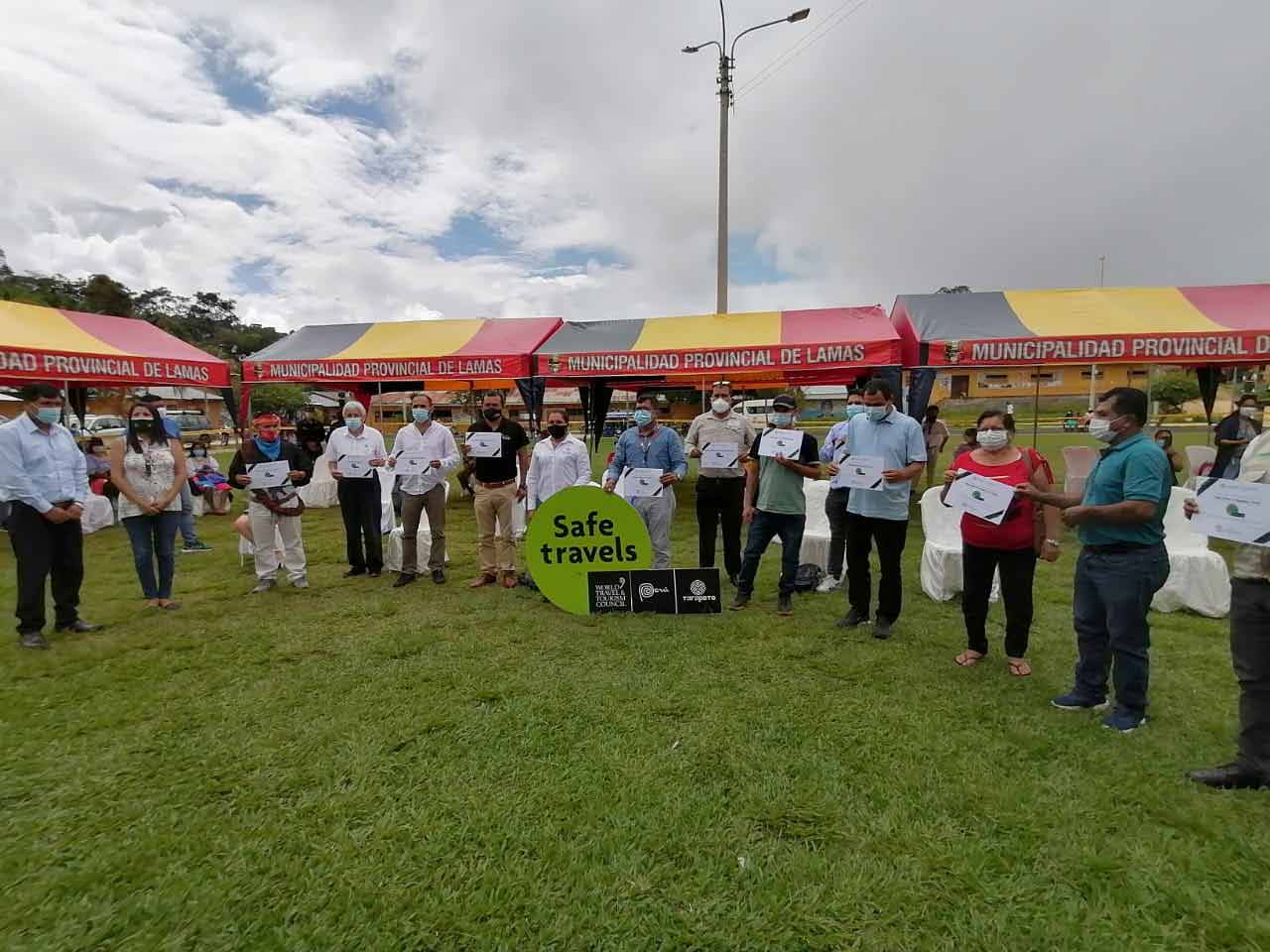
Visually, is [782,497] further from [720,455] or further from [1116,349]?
[1116,349]

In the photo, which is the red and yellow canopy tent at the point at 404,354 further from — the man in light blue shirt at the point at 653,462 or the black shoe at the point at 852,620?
the black shoe at the point at 852,620

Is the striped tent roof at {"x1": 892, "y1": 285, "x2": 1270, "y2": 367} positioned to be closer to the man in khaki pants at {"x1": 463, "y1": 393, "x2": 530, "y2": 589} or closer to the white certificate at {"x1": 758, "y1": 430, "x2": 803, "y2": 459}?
the white certificate at {"x1": 758, "y1": 430, "x2": 803, "y2": 459}

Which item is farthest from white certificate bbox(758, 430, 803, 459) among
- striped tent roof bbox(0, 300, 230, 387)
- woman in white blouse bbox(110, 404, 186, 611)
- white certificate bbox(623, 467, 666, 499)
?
striped tent roof bbox(0, 300, 230, 387)

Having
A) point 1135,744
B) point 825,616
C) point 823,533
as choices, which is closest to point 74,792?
point 825,616

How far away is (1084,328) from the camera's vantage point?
9102 millimetres

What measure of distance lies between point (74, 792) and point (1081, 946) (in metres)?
4.07

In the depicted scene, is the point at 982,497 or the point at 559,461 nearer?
the point at 982,497

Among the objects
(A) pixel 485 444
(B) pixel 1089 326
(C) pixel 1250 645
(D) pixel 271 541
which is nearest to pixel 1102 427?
(C) pixel 1250 645

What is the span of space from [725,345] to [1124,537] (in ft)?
25.0

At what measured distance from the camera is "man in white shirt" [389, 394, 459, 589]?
240 inches

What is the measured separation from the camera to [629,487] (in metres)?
5.50

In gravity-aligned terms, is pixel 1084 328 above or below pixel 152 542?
above

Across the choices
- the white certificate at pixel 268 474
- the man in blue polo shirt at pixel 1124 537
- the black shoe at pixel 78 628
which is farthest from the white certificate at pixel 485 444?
the man in blue polo shirt at pixel 1124 537

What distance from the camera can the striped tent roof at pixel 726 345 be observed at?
959 cm
